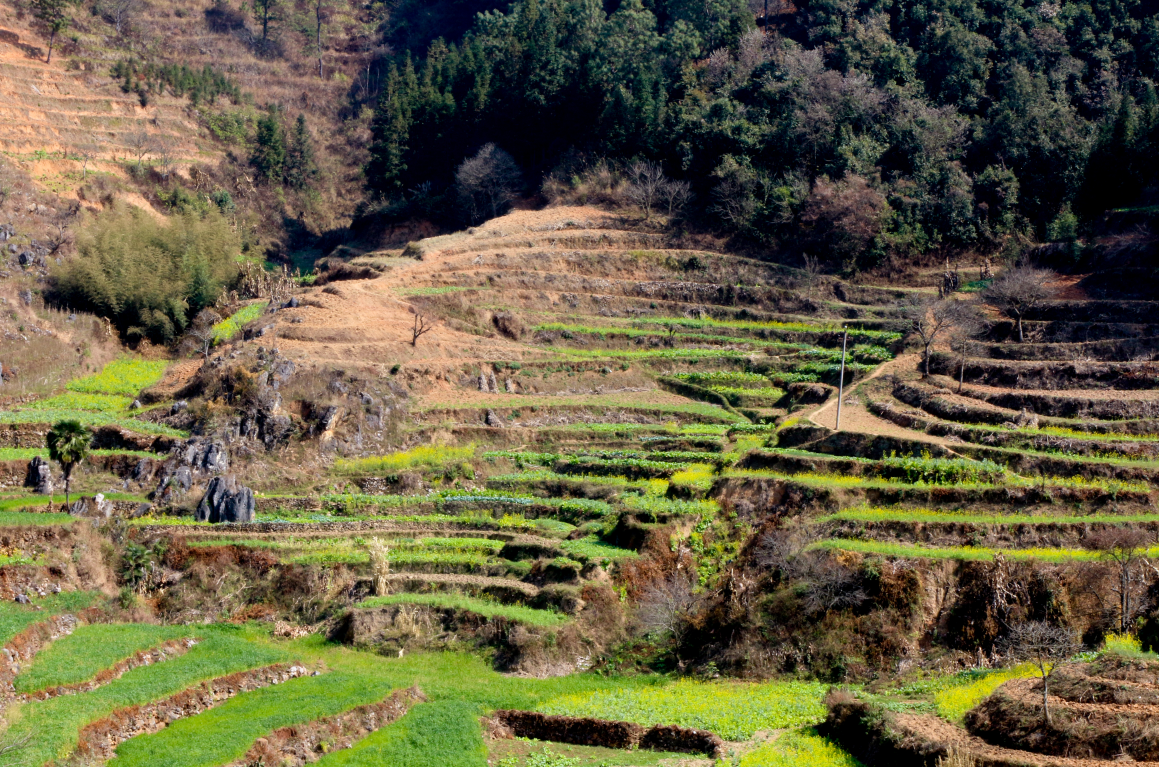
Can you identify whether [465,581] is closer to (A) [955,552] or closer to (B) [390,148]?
(A) [955,552]

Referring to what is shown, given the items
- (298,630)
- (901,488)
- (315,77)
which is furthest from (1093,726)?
(315,77)

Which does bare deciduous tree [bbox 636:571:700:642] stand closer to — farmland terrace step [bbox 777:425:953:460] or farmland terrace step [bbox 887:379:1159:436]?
farmland terrace step [bbox 777:425:953:460]

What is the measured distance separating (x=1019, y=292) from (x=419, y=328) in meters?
27.7

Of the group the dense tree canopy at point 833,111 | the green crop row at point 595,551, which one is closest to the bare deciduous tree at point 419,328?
the green crop row at point 595,551

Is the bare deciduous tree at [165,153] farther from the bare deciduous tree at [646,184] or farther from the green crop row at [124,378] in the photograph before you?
the bare deciduous tree at [646,184]

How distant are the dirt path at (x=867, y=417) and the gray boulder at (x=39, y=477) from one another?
90.5 ft

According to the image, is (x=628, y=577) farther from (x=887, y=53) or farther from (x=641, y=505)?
(x=887, y=53)

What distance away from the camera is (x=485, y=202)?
77562mm

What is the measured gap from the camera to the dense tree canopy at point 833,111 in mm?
66562

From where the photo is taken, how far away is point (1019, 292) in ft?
169

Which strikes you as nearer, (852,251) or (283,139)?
(852,251)

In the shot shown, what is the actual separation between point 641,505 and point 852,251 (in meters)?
32.8

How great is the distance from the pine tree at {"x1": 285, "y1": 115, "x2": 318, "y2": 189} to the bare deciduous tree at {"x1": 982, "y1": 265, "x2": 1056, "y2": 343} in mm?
56112

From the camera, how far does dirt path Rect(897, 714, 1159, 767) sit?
2028cm
